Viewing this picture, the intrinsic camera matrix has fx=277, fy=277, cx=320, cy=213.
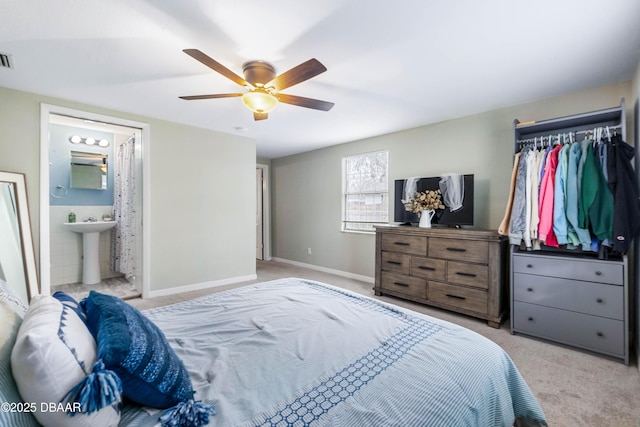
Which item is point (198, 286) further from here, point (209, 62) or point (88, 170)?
point (209, 62)

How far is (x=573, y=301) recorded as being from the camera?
239 centimetres

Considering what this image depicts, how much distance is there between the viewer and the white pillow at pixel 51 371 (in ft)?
2.09

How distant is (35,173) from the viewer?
2.93m

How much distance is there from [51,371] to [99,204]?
496cm

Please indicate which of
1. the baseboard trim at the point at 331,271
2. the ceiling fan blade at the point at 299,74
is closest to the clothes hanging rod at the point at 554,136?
the ceiling fan blade at the point at 299,74

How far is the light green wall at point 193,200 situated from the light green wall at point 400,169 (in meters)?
1.33

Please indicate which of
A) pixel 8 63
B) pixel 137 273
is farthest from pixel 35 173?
pixel 137 273

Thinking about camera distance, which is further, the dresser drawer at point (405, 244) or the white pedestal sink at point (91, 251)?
the white pedestal sink at point (91, 251)

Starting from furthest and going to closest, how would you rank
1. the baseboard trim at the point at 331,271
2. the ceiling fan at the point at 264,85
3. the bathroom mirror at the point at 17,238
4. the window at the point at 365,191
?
the baseboard trim at the point at 331,271, the window at the point at 365,191, the bathroom mirror at the point at 17,238, the ceiling fan at the point at 264,85

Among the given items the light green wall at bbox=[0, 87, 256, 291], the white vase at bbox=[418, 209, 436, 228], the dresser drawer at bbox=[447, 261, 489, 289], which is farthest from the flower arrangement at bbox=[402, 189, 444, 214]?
the light green wall at bbox=[0, 87, 256, 291]

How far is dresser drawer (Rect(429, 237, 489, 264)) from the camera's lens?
294 centimetres

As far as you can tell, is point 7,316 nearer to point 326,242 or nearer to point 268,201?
point 326,242

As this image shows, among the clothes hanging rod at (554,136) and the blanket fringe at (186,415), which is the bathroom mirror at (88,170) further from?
the clothes hanging rod at (554,136)

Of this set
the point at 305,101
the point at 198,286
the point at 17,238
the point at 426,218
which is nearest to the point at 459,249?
the point at 426,218
